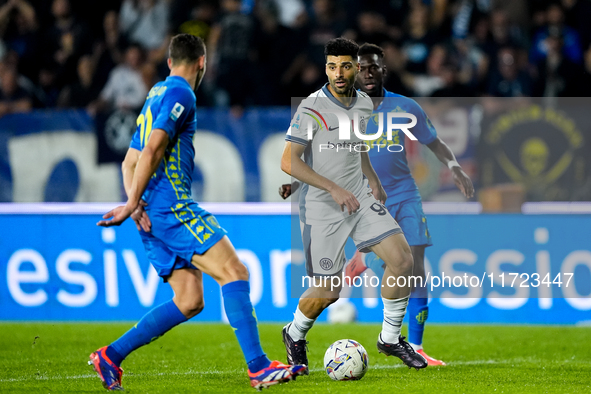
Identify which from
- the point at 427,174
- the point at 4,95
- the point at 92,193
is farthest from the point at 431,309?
the point at 4,95

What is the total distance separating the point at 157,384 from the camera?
504 centimetres

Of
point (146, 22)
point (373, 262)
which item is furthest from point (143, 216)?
point (146, 22)

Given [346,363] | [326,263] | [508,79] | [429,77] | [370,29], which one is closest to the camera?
[346,363]

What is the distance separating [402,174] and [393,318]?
1250 millimetres

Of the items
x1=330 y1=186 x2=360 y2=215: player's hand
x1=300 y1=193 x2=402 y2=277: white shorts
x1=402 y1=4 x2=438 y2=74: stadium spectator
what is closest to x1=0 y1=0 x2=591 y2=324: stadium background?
x1=402 y1=4 x2=438 y2=74: stadium spectator

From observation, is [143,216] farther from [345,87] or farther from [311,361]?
[311,361]

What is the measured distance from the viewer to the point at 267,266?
8.70 meters

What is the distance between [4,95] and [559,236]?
6903 millimetres

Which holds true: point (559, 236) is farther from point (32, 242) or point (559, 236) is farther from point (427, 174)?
point (32, 242)

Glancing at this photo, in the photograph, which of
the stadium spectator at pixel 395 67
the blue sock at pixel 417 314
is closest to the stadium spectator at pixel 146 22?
the stadium spectator at pixel 395 67

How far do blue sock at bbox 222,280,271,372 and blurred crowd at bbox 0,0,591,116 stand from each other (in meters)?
5.18

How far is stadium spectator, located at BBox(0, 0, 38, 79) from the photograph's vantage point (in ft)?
35.9

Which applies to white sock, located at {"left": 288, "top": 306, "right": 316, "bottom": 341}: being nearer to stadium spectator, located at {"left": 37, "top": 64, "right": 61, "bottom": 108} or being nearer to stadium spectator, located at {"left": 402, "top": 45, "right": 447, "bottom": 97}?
stadium spectator, located at {"left": 402, "top": 45, "right": 447, "bottom": 97}

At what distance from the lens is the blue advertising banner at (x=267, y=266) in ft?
27.6
